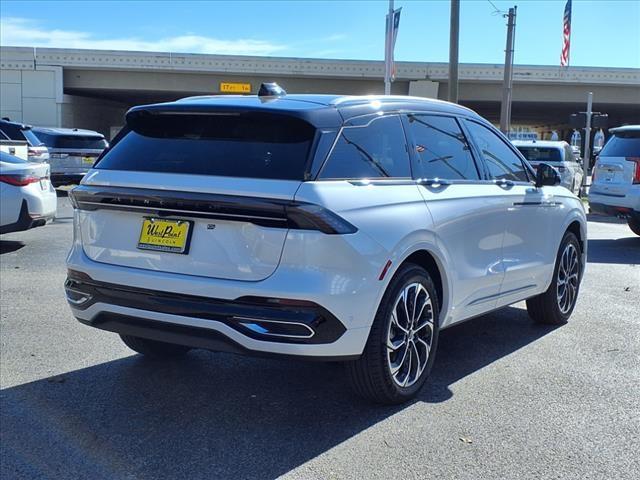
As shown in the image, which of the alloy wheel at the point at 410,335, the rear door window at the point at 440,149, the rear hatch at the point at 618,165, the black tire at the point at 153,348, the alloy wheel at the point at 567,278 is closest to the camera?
the alloy wheel at the point at 410,335

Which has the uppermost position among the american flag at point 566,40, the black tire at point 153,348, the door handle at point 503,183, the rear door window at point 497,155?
the american flag at point 566,40

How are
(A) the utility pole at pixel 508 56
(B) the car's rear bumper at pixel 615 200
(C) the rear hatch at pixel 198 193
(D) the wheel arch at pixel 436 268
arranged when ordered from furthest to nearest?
(A) the utility pole at pixel 508 56 → (B) the car's rear bumper at pixel 615 200 → (D) the wheel arch at pixel 436 268 → (C) the rear hatch at pixel 198 193

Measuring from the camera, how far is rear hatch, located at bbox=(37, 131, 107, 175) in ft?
67.1

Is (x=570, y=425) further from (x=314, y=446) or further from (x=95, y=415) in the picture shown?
(x=95, y=415)

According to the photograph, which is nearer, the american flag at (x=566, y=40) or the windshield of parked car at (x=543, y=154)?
the windshield of parked car at (x=543, y=154)

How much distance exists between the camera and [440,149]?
16.2 feet

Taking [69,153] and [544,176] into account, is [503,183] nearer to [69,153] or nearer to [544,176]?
[544,176]

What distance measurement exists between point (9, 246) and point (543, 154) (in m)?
13.9

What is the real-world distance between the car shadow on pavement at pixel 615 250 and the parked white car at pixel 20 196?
781 centimetres

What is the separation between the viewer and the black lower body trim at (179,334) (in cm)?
370

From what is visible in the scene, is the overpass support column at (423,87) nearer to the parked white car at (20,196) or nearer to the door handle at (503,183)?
the parked white car at (20,196)

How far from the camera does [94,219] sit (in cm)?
422

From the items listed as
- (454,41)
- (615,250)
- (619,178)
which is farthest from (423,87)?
(615,250)

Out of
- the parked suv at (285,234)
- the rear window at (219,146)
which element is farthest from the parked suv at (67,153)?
the rear window at (219,146)
